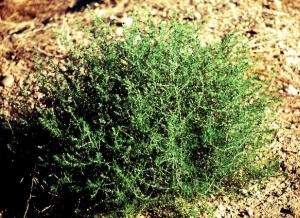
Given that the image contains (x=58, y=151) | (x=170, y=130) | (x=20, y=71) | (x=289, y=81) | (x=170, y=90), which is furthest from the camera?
(x=20, y=71)

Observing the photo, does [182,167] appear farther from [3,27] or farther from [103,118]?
[3,27]

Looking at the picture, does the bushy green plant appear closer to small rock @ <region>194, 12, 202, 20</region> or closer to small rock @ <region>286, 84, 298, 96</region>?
small rock @ <region>286, 84, 298, 96</region>

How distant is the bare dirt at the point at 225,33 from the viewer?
3.45m

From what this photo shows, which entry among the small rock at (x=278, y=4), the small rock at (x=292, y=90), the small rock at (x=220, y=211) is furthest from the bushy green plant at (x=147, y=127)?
the small rock at (x=278, y=4)

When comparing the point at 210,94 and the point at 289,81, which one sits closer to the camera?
the point at 210,94

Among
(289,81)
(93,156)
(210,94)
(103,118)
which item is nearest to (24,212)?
(93,156)

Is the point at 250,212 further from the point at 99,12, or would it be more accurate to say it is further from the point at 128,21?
the point at 99,12

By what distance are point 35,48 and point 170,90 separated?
8.85ft

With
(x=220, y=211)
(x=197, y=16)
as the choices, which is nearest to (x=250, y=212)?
(x=220, y=211)

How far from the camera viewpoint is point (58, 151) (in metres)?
3.21

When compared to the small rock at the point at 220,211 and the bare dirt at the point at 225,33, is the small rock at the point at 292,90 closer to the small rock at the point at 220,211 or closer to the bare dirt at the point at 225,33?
the bare dirt at the point at 225,33

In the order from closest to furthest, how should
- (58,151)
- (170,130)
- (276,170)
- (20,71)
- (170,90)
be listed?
(170,130)
(170,90)
(58,151)
(276,170)
(20,71)

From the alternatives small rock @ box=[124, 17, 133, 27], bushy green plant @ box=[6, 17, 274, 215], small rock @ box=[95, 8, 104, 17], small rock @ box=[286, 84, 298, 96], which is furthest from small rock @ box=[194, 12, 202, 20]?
bushy green plant @ box=[6, 17, 274, 215]

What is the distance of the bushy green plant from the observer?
2.92 meters
